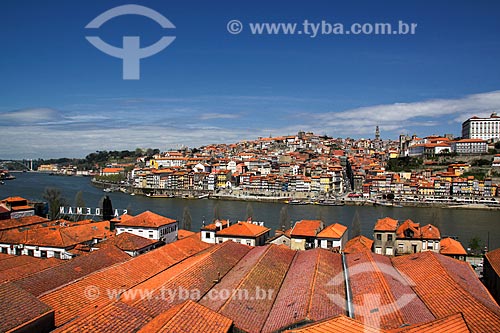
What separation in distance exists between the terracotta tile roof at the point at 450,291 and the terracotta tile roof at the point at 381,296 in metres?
0.13

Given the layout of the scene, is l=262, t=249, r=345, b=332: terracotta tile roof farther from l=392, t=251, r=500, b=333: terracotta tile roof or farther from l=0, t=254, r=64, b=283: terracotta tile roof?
l=0, t=254, r=64, b=283: terracotta tile roof

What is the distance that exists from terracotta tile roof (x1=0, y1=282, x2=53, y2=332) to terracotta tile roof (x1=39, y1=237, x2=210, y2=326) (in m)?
0.41

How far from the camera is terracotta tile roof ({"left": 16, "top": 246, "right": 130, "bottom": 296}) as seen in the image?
4.49 metres

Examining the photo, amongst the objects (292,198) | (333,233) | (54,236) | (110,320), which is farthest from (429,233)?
(292,198)

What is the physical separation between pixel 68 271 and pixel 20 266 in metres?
1.21

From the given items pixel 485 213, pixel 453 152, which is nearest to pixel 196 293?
pixel 485 213

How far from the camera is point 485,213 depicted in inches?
835

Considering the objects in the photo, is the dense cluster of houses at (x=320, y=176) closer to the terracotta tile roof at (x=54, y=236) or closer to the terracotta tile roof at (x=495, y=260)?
the terracotta tile roof at (x=495, y=260)

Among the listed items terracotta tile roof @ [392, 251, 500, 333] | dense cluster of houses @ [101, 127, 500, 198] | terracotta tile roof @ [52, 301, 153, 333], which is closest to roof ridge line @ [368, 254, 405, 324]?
terracotta tile roof @ [392, 251, 500, 333]

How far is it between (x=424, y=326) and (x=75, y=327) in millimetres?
2292

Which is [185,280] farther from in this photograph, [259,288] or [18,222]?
[18,222]

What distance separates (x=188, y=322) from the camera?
2.89m

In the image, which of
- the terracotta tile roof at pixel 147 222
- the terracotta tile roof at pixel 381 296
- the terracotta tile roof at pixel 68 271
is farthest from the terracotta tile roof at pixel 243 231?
the terracotta tile roof at pixel 381 296

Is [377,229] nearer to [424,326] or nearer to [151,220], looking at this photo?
[151,220]
